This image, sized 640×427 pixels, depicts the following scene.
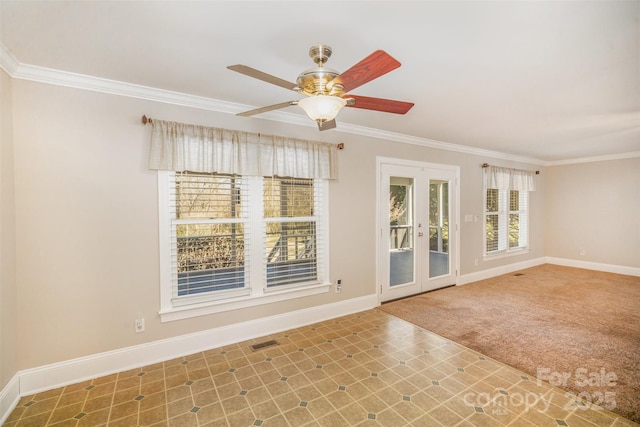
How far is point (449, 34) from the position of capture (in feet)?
6.05

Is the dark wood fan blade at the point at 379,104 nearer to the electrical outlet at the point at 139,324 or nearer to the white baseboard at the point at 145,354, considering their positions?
the white baseboard at the point at 145,354

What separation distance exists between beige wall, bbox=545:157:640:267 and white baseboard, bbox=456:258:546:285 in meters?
0.68

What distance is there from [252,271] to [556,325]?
3.71 m

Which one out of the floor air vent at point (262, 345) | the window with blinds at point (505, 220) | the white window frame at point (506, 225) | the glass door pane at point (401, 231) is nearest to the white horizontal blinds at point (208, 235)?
the floor air vent at point (262, 345)

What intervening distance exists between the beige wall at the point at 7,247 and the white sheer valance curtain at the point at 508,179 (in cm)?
649

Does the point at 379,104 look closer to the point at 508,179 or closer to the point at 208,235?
the point at 208,235

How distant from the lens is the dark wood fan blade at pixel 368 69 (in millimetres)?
1415

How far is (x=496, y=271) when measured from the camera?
19.4 ft

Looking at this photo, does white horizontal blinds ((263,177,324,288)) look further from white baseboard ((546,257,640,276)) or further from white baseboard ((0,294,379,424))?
white baseboard ((546,257,640,276))

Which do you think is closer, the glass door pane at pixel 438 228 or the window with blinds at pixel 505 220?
the glass door pane at pixel 438 228

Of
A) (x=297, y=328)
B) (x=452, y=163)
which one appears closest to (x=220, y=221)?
(x=297, y=328)

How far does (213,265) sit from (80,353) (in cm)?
126

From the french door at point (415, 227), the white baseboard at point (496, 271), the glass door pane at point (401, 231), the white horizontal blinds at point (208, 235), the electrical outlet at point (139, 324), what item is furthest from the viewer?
the white baseboard at point (496, 271)

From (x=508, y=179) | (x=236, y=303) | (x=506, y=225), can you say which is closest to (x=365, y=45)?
(x=236, y=303)
